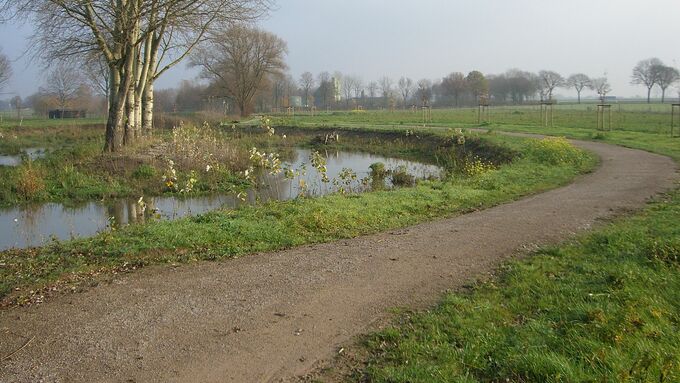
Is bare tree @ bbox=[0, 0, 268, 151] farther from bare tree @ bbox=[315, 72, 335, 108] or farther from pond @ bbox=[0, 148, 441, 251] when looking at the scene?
bare tree @ bbox=[315, 72, 335, 108]

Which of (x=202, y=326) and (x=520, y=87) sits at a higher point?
(x=520, y=87)

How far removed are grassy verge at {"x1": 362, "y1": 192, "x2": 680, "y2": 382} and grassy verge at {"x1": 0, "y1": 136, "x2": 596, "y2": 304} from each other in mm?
3037

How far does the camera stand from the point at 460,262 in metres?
6.65

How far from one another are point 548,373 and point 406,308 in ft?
5.50

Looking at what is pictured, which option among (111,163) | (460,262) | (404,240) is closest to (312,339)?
(460,262)

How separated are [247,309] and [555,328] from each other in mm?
2808

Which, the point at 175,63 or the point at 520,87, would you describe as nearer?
the point at 175,63

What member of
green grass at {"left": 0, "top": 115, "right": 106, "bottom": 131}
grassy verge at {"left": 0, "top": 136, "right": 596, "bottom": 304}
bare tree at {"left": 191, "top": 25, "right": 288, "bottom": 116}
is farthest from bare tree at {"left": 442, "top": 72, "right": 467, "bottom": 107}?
grassy verge at {"left": 0, "top": 136, "right": 596, "bottom": 304}

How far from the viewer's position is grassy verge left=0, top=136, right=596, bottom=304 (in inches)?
248

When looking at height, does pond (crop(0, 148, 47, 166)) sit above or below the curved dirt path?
above

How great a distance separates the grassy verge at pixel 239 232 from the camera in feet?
20.7

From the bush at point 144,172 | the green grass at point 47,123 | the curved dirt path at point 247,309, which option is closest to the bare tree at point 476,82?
the green grass at point 47,123

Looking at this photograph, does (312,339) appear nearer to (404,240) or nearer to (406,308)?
(406,308)

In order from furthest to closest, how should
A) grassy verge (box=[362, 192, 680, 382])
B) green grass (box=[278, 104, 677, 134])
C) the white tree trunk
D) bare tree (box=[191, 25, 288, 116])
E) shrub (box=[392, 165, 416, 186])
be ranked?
bare tree (box=[191, 25, 288, 116]), green grass (box=[278, 104, 677, 134]), the white tree trunk, shrub (box=[392, 165, 416, 186]), grassy verge (box=[362, 192, 680, 382])
